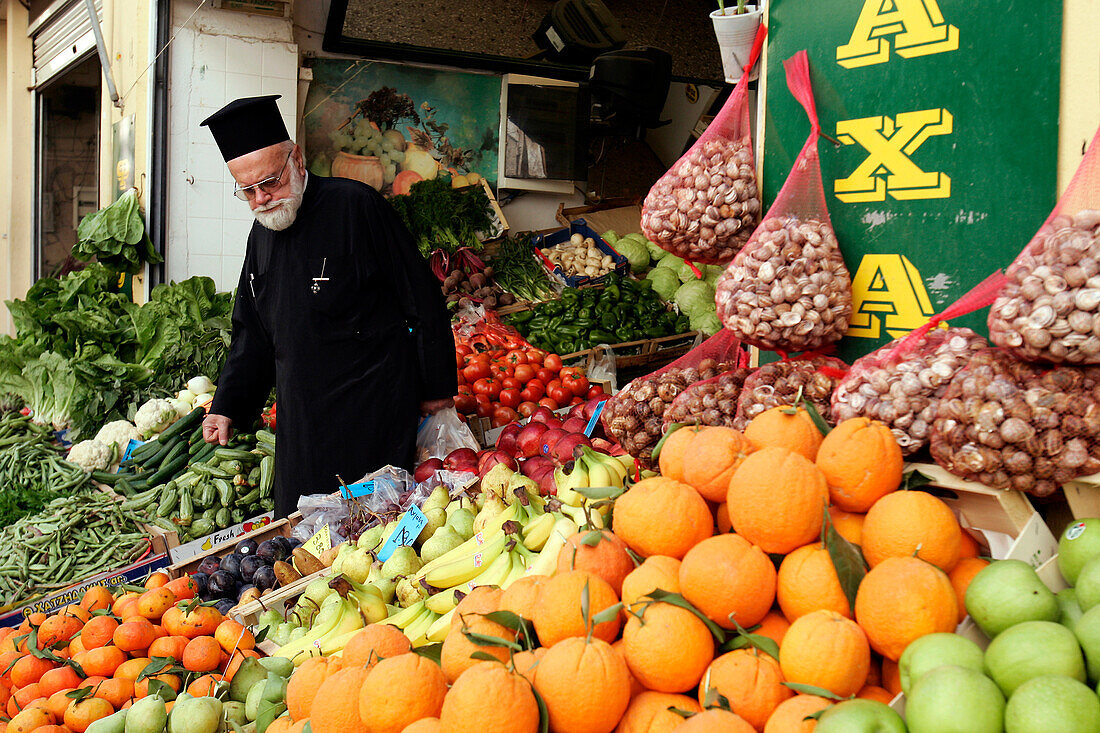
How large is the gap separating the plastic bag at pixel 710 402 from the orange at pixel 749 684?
0.88 m

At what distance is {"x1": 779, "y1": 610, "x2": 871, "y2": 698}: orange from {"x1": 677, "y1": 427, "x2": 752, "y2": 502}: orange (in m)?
0.36

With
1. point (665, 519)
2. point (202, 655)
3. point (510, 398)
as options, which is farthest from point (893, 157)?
point (510, 398)

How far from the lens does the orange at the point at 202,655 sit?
7.48 ft

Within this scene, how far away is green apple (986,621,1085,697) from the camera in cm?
112

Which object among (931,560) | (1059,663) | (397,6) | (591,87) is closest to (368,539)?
(931,560)

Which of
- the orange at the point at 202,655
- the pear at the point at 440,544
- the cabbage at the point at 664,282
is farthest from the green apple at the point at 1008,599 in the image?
the cabbage at the point at 664,282

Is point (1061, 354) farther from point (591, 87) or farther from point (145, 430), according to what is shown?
point (591, 87)

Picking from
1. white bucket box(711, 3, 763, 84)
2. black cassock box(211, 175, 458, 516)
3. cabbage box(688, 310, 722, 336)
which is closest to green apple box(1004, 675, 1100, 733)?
white bucket box(711, 3, 763, 84)

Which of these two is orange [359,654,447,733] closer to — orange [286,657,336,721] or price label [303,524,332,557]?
orange [286,657,336,721]

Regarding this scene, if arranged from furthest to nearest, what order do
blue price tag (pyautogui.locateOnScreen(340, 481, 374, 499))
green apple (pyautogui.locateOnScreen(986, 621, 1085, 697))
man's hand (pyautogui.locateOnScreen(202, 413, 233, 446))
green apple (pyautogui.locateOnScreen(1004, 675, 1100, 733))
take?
1. man's hand (pyautogui.locateOnScreen(202, 413, 233, 446))
2. blue price tag (pyautogui.locateOnScreen(340, 481, 374, 499))
3. green apple (pyautogui.locateOnScreen(986, 621, 1085, 697))
4. green apple (pyautogui.locateOnScreen(1004, 675, 1100, 733))

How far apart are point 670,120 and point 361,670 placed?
852 cm

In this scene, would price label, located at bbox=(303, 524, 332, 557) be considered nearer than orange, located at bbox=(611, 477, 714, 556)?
No

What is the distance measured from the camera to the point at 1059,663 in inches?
44.1

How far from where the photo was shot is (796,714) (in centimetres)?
118
